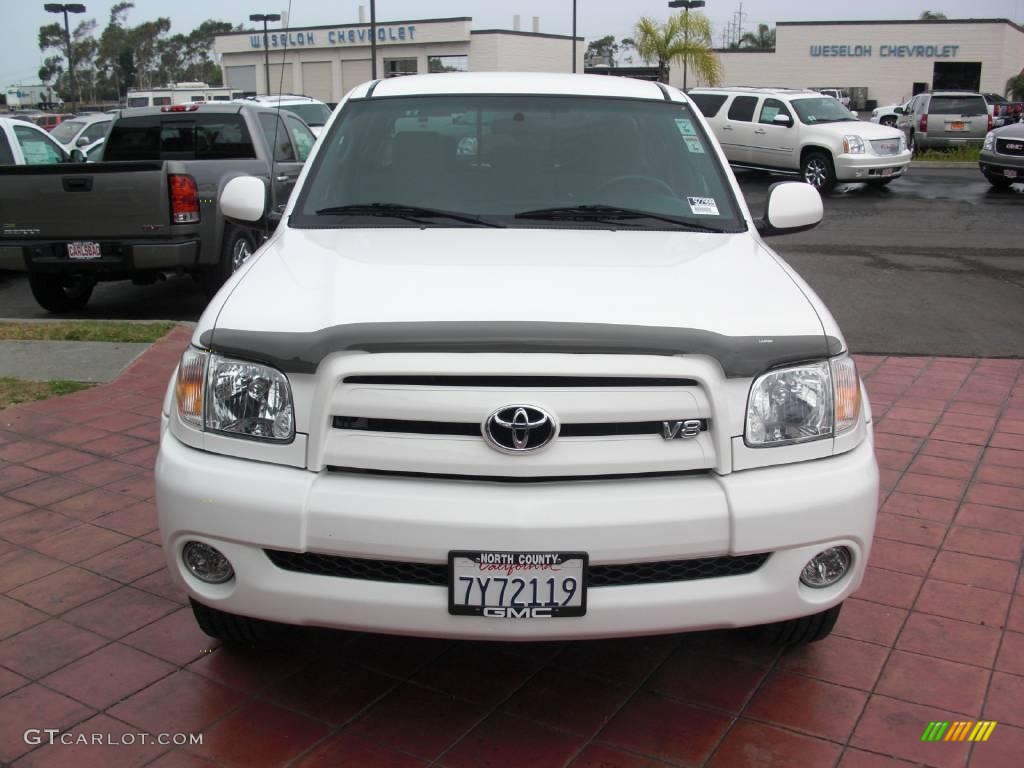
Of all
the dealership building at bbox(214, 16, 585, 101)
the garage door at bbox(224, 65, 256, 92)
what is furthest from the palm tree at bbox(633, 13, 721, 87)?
the garage door at bbox(224, 65, 256, 92)

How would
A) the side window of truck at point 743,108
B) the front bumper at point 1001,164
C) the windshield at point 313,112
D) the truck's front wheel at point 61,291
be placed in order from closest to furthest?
the truck's front wheel at point 61,291 < the front bumper at point 1001,164 < the windshield at point 313,112 < the side window of truck at point 743,108

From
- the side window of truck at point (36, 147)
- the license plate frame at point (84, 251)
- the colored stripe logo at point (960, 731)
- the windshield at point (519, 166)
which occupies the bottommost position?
the colored stripe logo at point (960, 731)

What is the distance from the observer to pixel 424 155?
163 inches

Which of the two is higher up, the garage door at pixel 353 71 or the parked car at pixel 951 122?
the garage door at pixel 353 71

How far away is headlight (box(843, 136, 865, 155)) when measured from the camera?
59.1 feet

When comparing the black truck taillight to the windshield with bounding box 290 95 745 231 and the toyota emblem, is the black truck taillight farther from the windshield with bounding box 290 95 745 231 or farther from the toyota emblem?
the toyota emblem

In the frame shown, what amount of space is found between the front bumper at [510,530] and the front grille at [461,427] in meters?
0.12

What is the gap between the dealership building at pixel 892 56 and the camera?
5450cm

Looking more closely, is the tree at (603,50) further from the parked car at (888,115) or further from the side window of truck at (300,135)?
the side window of truck at (300,135)

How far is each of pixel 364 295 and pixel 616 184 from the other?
150 centimetres

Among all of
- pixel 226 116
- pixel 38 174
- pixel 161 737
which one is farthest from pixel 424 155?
pixel 226 116

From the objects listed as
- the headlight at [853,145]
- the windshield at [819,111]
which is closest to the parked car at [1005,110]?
the windshield at [819,111]

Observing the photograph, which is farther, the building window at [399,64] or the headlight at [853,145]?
the building window at [399,64]

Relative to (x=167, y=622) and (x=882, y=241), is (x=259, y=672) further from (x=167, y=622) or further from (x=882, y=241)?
(x=882, y=241)
